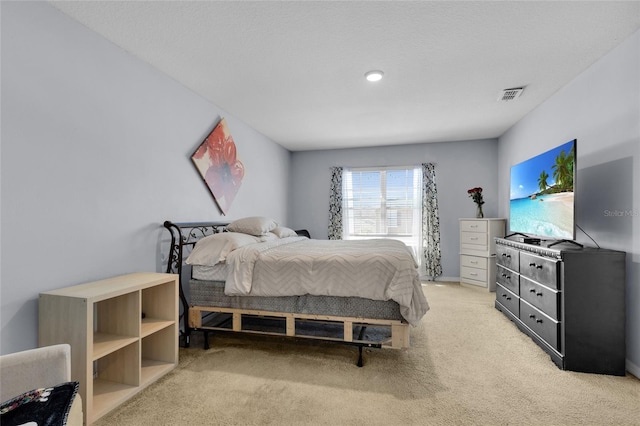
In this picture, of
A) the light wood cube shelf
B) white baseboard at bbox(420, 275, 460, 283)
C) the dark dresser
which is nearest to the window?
white baseboard at bbox(420, 275, 460, 283)

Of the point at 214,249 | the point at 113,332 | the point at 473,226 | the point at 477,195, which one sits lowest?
the point at 113,332

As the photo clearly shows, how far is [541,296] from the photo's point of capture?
2646 millimetres

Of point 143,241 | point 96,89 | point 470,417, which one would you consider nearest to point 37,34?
point 96,89

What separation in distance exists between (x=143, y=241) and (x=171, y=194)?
1.77ft

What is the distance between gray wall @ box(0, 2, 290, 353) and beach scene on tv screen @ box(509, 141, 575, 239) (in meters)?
3.56

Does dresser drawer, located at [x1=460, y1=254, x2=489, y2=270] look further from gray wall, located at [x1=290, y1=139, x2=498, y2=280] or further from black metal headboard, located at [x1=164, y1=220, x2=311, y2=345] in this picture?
black metal headboard, located at [x1=164, y1=220, x2=311, y2=345]

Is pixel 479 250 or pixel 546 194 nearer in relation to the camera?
pixel 546 194

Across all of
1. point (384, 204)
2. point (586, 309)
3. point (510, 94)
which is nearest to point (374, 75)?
point (510, 94)

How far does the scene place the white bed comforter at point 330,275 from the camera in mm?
2287

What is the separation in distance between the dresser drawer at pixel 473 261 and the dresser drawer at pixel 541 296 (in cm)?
178

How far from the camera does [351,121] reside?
4223mm

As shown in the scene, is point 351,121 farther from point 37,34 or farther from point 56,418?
point 56,418

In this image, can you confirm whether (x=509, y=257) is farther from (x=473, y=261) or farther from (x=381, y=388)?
(x=381, y=388)

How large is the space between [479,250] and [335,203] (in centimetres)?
262
